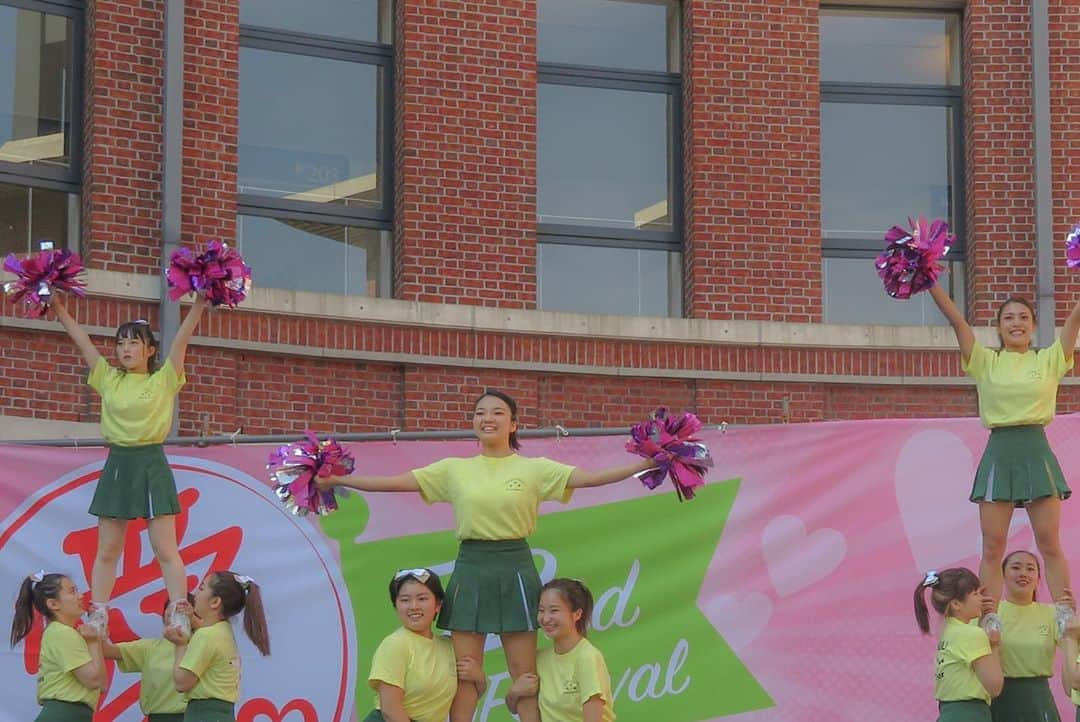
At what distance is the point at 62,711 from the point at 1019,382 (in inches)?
197

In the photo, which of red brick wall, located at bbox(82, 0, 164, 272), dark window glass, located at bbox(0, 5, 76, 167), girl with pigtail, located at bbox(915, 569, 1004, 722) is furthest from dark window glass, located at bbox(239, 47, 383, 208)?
girl with pigtail, located at bbox(915, 569, 1004, 722)

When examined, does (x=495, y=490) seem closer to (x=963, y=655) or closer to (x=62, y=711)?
(x=963, y=655)

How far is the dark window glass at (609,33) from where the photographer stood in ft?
51.8

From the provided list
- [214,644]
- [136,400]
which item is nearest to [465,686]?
[214,644]

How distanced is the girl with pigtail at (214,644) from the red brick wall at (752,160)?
5575mm

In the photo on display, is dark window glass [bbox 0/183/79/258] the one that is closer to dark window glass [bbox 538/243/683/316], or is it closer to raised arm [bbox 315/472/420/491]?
dark window glass [bbox 538/243/683/316]

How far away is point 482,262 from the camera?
14945 millimetres

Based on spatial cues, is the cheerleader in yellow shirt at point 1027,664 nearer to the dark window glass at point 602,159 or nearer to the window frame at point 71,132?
the dark window glass at point 602,159

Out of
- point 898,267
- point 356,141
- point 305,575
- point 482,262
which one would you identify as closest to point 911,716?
point 898,267

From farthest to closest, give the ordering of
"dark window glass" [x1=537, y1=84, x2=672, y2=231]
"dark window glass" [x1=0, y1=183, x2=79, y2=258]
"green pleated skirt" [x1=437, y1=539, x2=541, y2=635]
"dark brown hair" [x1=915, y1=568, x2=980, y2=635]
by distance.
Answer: "dark window glass" [x1=537, y1=84, x2=672, y2=231] < "dark window glass" [x1=0, y1=183, x2=79, y2=258] < "dark brown hair" [x1=915, y1=568, x2=980, y2=635] < "green pleated skirt" [x1=437, y1=539, x2=541, y2=635]

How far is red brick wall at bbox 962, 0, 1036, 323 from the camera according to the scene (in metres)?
15.6

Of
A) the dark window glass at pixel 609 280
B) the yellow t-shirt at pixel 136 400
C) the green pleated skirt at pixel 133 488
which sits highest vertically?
the dark window glass at pixel 609 280

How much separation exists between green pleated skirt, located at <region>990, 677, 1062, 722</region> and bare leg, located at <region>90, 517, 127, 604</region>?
14.9 ft

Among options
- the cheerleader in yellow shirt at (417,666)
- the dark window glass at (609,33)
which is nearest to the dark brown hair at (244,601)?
the cheerleader in yellow shirt at (417,666)
